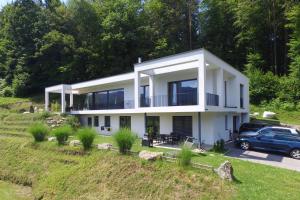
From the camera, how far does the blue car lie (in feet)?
51.9

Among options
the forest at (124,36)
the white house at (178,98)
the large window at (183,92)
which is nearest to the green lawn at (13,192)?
the white house at (178,98)

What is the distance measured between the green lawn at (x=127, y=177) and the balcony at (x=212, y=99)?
444 centimetres

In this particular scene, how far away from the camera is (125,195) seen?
10.6m

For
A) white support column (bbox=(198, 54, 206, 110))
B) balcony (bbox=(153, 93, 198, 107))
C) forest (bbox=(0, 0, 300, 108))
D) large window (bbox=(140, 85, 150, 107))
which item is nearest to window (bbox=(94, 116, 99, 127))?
large window (bbox=(140, 85, 150, 107))

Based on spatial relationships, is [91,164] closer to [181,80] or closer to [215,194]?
[215,194]

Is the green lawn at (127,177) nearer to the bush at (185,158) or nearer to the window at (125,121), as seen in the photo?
the bush at (185,158)

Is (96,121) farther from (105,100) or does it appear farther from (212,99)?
(212,99)

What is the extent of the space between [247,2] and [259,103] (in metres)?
14.8

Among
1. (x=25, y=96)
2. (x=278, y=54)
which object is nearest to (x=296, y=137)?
(x=278, y=54)

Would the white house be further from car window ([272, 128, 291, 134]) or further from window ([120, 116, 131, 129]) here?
car window ([272, 128, 291, 134])

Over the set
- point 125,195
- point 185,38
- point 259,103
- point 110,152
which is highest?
point 185,38

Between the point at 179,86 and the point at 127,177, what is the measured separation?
1051 cm

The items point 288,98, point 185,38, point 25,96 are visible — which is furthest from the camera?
point 185,38

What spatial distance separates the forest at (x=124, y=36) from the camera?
126 ft
